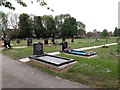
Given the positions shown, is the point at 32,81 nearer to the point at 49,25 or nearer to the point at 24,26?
the point at 24,26

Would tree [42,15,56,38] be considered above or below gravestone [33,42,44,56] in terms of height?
above

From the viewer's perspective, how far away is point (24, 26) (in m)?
58.5

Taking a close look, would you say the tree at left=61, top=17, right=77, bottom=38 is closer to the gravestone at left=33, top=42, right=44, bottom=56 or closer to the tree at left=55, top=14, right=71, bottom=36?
the tree at left=55, top=14, right=71, bottom=36

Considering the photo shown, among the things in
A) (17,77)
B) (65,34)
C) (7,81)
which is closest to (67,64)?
(17,77)

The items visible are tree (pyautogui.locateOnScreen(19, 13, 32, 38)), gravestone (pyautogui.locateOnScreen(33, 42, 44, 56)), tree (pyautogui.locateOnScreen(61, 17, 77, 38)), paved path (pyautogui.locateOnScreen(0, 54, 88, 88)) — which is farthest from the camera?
tree (pyautogui.locateOnScreen(61, 17, 77, 38))

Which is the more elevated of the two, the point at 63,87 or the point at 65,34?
the point at 65,34

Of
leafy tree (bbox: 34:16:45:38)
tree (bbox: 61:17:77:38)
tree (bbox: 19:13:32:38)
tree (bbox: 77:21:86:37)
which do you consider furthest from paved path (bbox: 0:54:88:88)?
tree (bbox: 77:21:86:37)

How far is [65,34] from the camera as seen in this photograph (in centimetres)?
6850

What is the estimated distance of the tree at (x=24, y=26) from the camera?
190 ft

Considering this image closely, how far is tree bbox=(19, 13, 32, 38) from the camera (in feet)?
190

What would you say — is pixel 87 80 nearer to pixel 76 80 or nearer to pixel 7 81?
pixel 76 80

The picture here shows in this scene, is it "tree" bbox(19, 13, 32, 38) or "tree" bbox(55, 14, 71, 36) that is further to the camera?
"tree" bbox(55, 14, 71, 36)

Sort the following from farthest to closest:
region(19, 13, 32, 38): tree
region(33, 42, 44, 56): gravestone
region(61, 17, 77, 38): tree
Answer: region(61, 17, 77, 38): tree
region(19, 13, 32, 38): tree
region(33, 42, 44, 56): gravestone

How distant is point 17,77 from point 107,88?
15.9 feet
